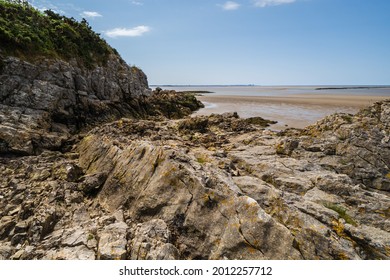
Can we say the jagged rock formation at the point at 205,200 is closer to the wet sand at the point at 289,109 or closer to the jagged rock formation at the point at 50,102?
the jagged rock formation at the point at 50,102

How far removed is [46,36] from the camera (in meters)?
25.7

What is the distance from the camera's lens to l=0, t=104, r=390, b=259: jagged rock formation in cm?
749

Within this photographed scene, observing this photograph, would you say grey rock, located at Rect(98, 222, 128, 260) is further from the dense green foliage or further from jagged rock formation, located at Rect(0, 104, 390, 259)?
the dense green foliage

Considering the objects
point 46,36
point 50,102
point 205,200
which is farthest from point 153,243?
point 46,36

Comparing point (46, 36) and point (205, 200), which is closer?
point (205, 200)

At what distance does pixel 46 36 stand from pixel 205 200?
89.8 ft

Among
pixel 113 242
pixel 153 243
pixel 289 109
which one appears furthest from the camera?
pixel 289 109

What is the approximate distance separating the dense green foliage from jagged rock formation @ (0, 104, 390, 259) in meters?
13.7

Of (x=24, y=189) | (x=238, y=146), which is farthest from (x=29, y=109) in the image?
(x=238, y=146)

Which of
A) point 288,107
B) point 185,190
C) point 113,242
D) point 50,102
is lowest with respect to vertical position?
point 113,242

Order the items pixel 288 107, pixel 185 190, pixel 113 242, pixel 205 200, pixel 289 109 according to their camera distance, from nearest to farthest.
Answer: pixel 113 242 < pixel 205 200 < pixel 185 190 < pixel 289 109 < pixel 288 107

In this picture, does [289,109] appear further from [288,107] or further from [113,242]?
[113,242]

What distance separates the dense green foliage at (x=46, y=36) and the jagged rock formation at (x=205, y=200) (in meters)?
13.7

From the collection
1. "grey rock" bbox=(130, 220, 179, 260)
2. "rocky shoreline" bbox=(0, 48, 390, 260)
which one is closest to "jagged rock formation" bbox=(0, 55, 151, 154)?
"rocky shoreline" bbox=(0, 48, 390, 260)
